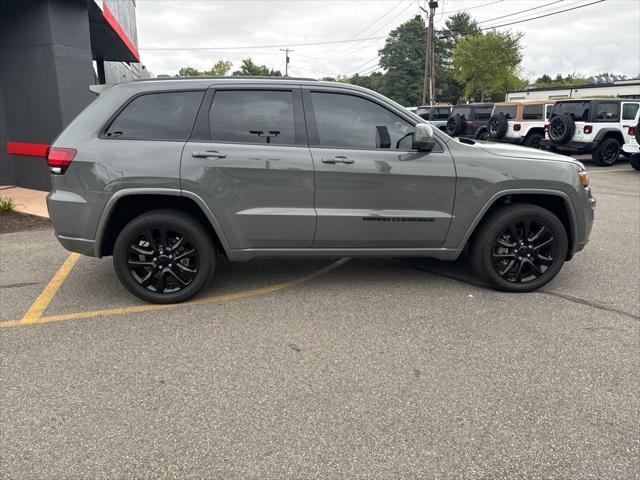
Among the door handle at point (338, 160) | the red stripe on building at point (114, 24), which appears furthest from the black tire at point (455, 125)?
the door handle at point (338, 160)

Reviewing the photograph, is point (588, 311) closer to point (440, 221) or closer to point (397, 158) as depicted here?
point (440, 221)

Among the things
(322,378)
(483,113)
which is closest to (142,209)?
(322,378)

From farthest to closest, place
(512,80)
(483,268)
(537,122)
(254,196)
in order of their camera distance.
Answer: (512,80) < (537,122) < (483,268) < (254,196)

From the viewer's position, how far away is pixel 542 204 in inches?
181

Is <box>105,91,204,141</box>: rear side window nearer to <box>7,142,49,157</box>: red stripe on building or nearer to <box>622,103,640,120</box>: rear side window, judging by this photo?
<box>7,142,49,157</box>: red stripe on building

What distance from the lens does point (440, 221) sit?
4301 millimetres

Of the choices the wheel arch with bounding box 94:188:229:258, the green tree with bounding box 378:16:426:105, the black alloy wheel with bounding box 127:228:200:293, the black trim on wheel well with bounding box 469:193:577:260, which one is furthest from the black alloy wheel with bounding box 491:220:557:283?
the green tree with bounding box 378:16:426:105

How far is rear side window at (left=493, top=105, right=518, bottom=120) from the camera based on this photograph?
1725 cm

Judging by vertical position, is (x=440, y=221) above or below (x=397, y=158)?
below

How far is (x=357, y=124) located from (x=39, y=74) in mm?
6826

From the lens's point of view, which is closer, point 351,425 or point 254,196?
point 351,425

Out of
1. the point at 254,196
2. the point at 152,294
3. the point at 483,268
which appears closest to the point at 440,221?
the point at 483,268

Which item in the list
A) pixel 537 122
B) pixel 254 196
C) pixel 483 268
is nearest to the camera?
pixel 254 196

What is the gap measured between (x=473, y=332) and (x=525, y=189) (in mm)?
1437
